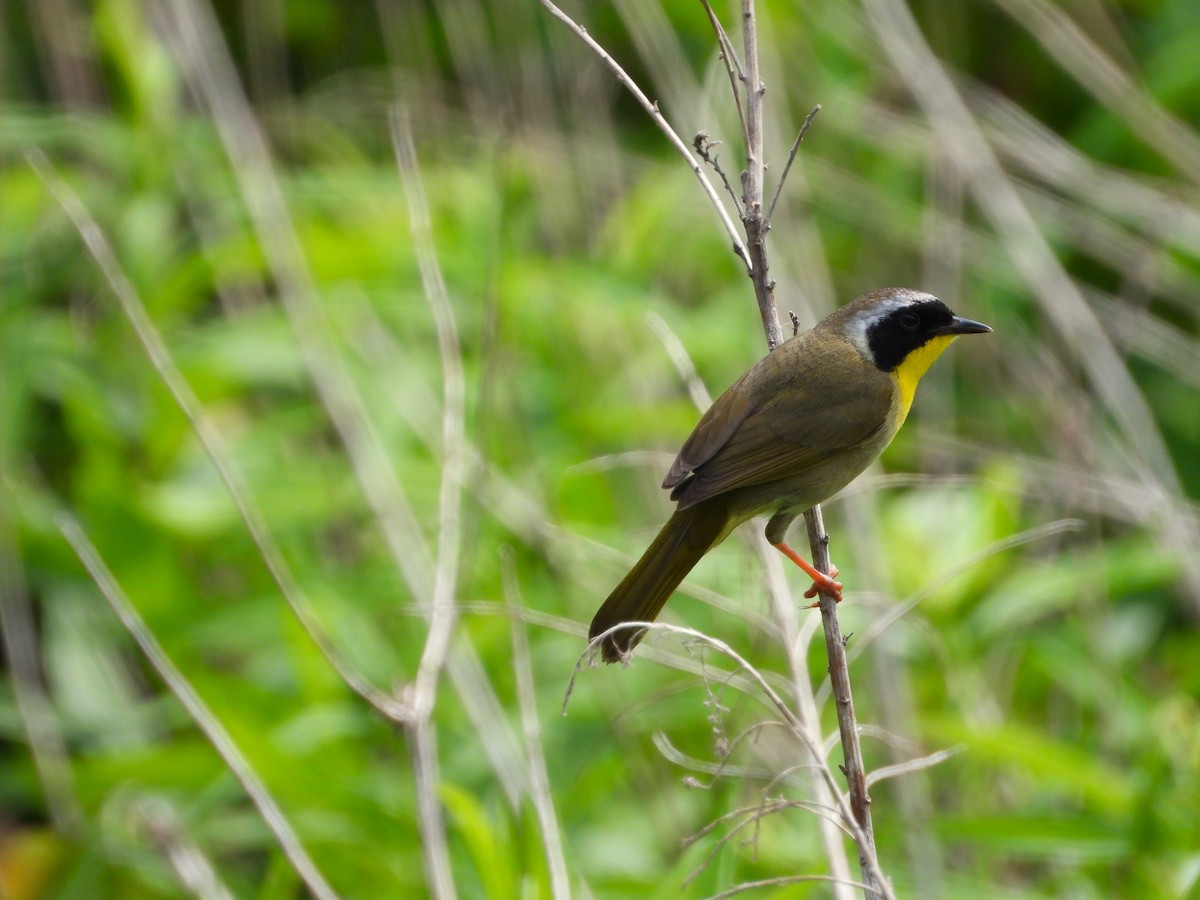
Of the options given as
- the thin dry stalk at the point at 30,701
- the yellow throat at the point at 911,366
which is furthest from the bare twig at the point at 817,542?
the thin dry stalk at the point at 30,701

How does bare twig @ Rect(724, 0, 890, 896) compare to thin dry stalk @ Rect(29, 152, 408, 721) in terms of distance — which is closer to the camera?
bare twig @ Rect(724, 0, 890, 896)

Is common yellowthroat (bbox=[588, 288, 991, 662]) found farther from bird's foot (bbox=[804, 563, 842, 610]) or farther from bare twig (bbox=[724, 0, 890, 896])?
bare twig (bbox=[724, 0, 890, 896])

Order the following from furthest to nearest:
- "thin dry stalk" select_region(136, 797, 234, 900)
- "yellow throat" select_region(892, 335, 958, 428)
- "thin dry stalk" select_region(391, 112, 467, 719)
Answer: "yellow throat" select_region(892, 335, 958, 428) → "thin dry stalk" select_region(391, 112, 467, 719) → "thin dry stalk" select_region(136, 797, 234, 900)

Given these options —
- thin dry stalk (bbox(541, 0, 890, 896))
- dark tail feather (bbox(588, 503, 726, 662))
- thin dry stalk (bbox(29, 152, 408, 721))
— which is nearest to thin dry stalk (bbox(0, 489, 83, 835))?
thin dry stalk (bbox(29, 152, 408, 721))

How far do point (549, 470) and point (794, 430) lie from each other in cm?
149

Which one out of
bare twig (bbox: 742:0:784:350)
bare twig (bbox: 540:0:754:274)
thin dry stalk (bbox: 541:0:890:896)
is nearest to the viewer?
thin dry stalk (bbox: 541:0:890:896)

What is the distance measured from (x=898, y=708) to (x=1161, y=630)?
212cm

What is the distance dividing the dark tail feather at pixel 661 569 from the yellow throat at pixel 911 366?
55 centimetres

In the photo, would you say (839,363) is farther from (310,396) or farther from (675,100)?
(310,396)

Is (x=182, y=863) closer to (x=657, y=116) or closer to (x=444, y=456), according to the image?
(x=444, y=456)

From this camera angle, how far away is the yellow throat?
9.91 feet

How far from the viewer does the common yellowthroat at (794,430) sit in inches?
105

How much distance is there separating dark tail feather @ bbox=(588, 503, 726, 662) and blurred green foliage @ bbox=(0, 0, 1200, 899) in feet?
0.54

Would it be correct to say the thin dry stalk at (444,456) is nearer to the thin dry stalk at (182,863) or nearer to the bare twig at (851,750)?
the thin dry stalk at (182,863)
